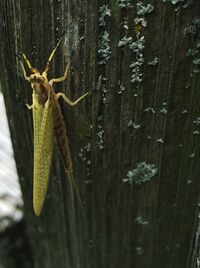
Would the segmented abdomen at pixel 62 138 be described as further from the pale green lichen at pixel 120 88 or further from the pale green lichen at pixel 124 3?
the pale green lichen at pixel 124 3

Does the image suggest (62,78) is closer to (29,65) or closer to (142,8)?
(29,65)

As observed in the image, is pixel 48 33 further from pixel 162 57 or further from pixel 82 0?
pixel 162 57

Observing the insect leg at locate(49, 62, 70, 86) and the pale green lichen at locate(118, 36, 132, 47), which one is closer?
the pale green lichen at locate(118, 36, 132, 47)

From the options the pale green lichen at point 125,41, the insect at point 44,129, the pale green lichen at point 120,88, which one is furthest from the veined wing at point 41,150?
the pale green lichen at point 125,41

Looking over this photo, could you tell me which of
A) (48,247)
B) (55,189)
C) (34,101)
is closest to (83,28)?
(34,101)

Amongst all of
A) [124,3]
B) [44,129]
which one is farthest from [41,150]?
[124,3]

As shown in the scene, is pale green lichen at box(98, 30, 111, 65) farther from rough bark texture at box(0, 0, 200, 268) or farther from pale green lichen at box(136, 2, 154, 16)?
pale green lichen at box(136, 2, 154, 16)

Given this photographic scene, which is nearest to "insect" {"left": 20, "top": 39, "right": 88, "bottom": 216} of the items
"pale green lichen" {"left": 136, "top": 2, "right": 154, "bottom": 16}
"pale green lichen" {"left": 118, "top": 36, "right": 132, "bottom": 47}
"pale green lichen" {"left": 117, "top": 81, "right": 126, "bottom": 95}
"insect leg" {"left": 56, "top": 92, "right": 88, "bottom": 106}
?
"insect leg" {"left": 56, "top": 92, "right": 88, "bottom": 106}
